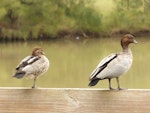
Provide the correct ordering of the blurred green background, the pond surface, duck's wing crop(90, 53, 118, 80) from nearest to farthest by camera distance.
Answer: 1. duck's wing crop(90, 53, 118, 80)
2. the pond surface
3. the blurred green background

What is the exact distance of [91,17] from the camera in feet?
155

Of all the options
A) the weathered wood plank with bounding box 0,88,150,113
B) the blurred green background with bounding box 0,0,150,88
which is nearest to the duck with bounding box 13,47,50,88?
the weathered wood plank with bounding box 0,88,150,113

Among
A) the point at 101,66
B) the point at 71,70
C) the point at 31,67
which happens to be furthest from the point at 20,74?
the point at 71,70

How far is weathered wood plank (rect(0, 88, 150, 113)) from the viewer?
2482mm

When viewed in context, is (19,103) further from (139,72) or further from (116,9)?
(116,9)

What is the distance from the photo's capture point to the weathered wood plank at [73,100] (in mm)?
2482

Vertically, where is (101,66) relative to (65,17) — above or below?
below

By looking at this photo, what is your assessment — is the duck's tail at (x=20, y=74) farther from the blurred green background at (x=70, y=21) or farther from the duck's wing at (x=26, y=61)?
the blurred green background at (x=70, y=21)

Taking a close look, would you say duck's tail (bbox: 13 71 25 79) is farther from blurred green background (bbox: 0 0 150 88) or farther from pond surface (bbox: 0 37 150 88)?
blurred green background (bbox: 0 0 150 88)

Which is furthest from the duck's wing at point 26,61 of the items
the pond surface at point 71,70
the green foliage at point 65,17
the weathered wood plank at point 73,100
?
the green foliage at point 65,17

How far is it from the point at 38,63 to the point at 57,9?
140 ft

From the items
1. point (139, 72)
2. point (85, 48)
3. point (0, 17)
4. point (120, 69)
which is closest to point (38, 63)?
point (120, 69)

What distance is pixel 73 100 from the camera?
2.54 m

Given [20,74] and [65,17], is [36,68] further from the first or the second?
[65,17]
